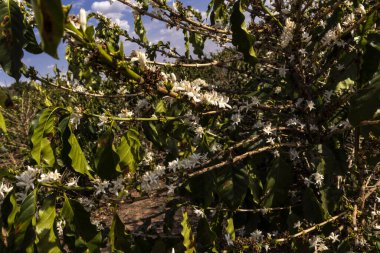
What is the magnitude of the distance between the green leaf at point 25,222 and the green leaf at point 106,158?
267 mm

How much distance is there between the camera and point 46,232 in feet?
4.29

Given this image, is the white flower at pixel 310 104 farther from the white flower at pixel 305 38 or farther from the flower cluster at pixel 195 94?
the flower cluster at pixel 195 94

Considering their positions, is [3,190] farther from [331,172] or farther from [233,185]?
[331,172]

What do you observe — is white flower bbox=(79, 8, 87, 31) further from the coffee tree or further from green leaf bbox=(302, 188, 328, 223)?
green leaf bbox=(302, 188, 328, 223)

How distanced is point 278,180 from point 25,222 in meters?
1.14

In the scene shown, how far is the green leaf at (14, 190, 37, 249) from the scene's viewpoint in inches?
49.6

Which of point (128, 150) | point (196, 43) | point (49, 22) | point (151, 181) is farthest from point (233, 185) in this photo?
point (196, 43)

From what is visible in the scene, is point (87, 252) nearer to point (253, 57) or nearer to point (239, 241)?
point (239, 241)

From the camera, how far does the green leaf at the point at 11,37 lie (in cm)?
107

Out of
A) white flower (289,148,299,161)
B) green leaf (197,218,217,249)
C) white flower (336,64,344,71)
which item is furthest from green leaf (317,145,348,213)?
green leaf (197,218,217,249)

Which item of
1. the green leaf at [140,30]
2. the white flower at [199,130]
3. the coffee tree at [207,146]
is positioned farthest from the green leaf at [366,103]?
the green leaf at [140,30]

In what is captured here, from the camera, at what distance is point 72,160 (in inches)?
56.0

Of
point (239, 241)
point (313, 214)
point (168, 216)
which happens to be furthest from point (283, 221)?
point (168, 216)

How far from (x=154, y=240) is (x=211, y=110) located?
0.72 metres
